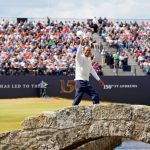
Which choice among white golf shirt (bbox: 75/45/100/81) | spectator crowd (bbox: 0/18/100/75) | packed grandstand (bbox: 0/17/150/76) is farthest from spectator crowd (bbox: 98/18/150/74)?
white golf shirt (bbox: 75/45/100/81)

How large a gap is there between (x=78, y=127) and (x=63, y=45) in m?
34.3

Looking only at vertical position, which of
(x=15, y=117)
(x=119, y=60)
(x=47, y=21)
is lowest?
(x=15, y=117)

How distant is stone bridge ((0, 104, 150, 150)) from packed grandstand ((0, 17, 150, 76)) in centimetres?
2857

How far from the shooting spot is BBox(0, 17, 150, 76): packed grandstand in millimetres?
42156

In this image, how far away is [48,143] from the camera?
1249 centimetres

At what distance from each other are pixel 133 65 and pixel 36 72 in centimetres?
683

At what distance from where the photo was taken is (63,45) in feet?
152

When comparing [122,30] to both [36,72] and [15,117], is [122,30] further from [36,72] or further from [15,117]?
[15,117]

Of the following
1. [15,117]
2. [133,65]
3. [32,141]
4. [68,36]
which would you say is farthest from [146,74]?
[32,141]

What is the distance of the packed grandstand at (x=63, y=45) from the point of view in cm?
4216

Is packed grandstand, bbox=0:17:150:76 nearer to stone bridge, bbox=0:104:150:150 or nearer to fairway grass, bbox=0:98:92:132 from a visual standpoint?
fairway grass, bbox=0:98:92:132

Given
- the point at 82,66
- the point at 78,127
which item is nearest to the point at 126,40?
the point at 82,66

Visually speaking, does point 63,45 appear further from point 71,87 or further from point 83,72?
point 83,72

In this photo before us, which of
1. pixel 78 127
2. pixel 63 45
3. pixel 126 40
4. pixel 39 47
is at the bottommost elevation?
pixel 78 127
